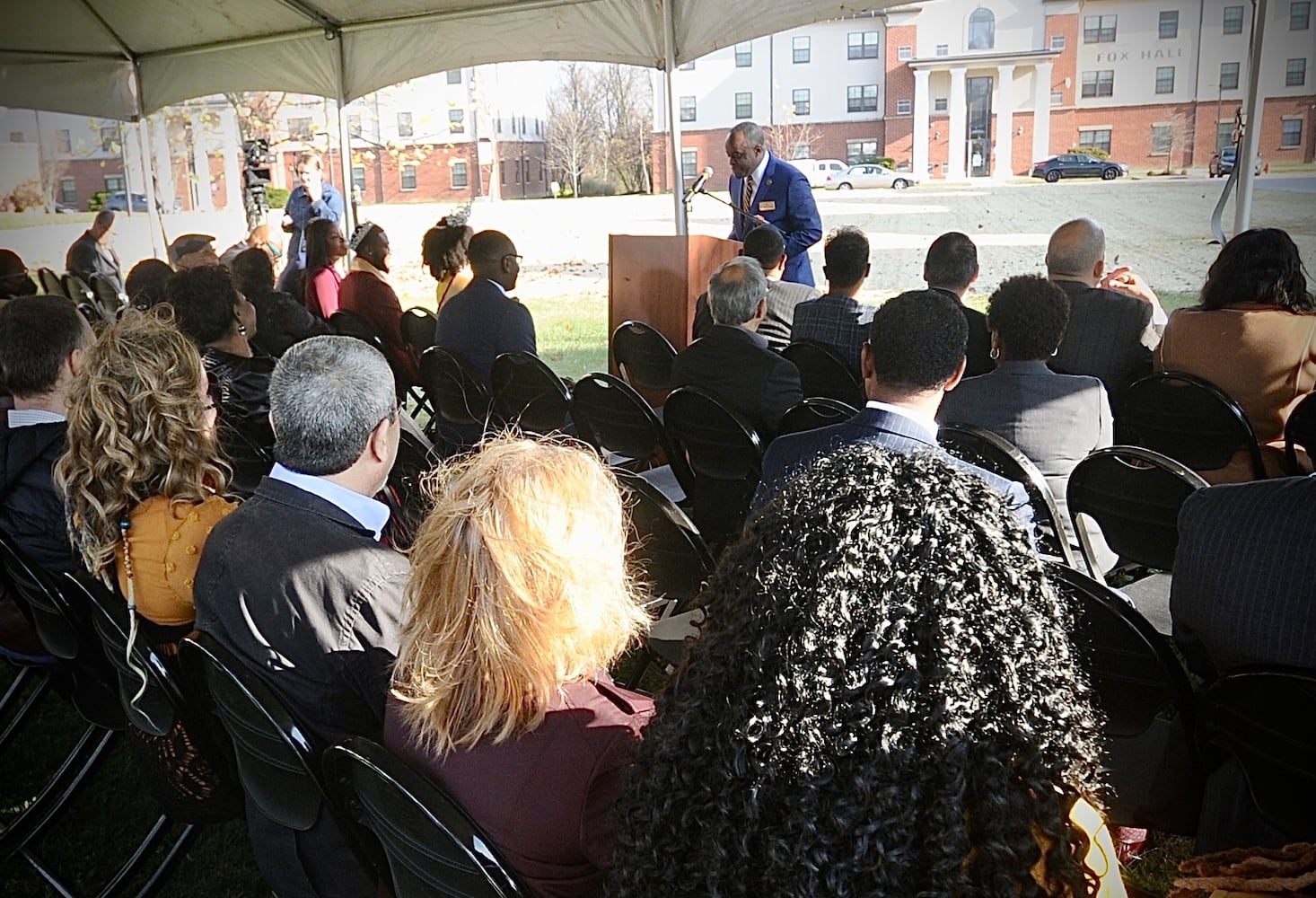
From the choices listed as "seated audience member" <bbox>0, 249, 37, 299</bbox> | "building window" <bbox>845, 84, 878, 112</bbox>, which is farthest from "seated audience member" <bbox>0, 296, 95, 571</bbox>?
"building window" <bbox>845, 84, 878, 112</bbox>

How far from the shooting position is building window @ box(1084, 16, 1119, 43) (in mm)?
8234

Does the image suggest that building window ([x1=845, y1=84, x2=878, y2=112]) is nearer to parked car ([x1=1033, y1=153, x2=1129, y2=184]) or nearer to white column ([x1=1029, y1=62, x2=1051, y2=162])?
white column ([x1=1029, y1=62, x2=1051, y2=162])

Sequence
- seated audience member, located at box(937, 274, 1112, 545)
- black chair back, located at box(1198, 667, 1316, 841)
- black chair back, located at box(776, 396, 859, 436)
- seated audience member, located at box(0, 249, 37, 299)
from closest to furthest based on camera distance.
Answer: black chair back, located at box(1198, 667, 1316, 841) < seated audience member, located at box(937, 274, 1112, 545) < black chair back, located at box(776, 396, 859, 436) < seated audience member, located at box(0, 249, 37, 299)

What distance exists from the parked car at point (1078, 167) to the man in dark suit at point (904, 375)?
26.2 ft

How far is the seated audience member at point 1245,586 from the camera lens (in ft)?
5.75

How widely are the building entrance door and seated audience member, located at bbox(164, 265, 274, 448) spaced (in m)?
8.17

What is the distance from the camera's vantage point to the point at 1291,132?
20.2ft

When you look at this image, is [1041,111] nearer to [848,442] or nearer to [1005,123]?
[1005,123]

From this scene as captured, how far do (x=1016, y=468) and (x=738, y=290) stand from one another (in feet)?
6.02

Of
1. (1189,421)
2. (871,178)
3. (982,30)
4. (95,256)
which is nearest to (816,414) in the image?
(1189,421)

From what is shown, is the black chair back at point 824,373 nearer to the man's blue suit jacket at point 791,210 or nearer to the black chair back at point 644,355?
the black chair back at point 644,355

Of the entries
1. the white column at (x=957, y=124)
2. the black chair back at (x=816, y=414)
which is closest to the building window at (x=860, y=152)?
the white column at (x=957, y=124)

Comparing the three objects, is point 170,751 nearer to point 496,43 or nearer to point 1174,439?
point 1174,439

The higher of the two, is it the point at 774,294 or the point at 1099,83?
the point at 1099,83
